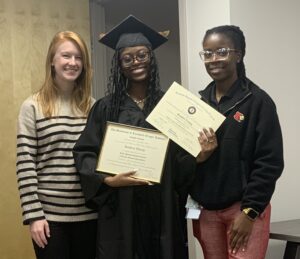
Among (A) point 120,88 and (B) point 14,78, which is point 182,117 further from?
(B) point 14,78

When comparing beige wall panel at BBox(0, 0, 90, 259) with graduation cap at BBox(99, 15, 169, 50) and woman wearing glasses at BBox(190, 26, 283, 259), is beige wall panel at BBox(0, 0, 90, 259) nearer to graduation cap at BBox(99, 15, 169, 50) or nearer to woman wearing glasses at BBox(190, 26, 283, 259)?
graduation cap at BBox(99, 15, 169, 50)

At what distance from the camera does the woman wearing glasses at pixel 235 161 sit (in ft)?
5.05

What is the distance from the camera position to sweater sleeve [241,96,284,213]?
1521 millimetres

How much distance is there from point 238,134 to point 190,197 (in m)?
0.33

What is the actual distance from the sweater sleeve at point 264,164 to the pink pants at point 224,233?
10 cm

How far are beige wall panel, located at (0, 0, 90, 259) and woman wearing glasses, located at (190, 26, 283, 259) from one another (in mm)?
1714

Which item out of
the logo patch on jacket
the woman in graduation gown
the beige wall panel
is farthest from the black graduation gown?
the beige wall panel

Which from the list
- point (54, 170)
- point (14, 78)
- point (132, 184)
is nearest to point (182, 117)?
point (132, 184)

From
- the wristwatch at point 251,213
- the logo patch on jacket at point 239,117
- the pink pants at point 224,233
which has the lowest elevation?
the pink pants at point 224,233

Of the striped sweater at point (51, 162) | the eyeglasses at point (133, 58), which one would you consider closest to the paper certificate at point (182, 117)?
the eyeglasses at point (133, 58)

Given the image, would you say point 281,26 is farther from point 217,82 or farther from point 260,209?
point 260,209

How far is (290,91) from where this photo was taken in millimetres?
2461


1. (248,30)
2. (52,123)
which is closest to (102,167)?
(52,123)

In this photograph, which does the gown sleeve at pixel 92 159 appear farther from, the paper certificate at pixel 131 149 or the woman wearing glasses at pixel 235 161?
the woman wearing glasses at pixel 235 161
